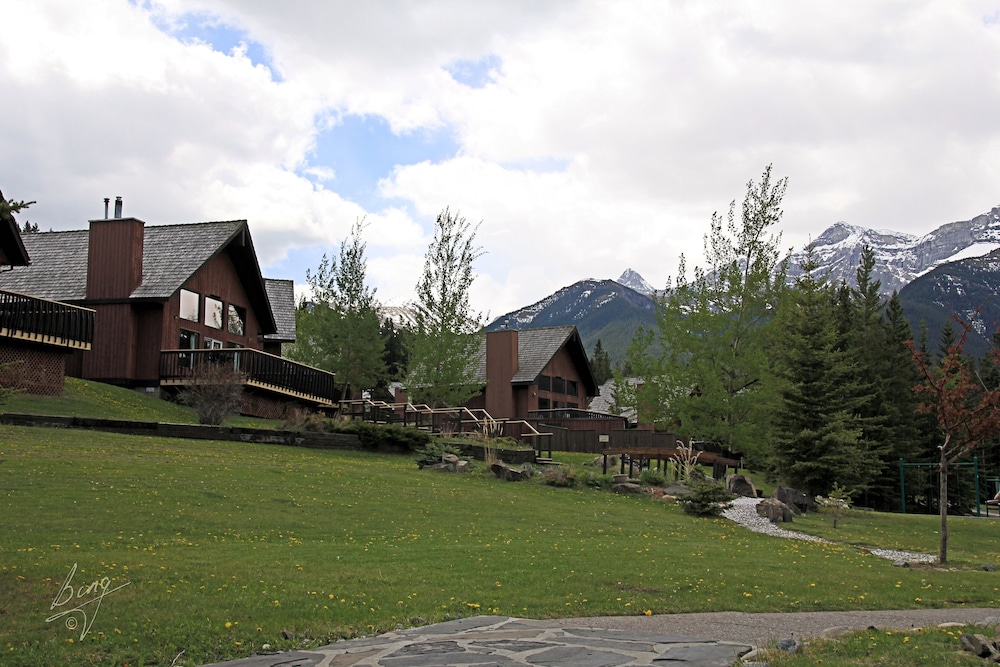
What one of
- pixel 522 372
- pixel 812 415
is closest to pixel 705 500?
pixel 812 415

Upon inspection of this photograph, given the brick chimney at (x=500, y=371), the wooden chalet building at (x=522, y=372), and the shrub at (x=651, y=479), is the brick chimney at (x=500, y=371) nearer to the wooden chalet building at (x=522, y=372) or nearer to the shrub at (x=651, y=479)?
the wooden chalet building at (x=522, y=372)

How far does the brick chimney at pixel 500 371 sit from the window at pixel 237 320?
19.1 metres

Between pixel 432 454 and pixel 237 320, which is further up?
pixel 237 320

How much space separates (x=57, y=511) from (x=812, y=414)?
24735 millimetres

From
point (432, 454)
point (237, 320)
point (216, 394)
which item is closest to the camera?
point (432, 454)

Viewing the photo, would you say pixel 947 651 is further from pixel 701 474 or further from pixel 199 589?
pixel 701 474

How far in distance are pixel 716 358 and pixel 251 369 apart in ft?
63.6

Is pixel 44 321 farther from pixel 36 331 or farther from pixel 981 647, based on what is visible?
pixel 981 647

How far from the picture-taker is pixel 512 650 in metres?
7.62

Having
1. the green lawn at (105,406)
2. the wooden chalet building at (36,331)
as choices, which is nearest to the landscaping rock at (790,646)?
the green lawn at (105,406)

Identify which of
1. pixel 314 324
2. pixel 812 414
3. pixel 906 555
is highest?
pixel 314 324

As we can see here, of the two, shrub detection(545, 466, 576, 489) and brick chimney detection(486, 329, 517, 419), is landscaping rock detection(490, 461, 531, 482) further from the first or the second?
brick chimney detection(486, 329, 517, 419)

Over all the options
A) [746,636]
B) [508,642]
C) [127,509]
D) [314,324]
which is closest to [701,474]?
[127,509]

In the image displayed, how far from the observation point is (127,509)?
51.6 feet
